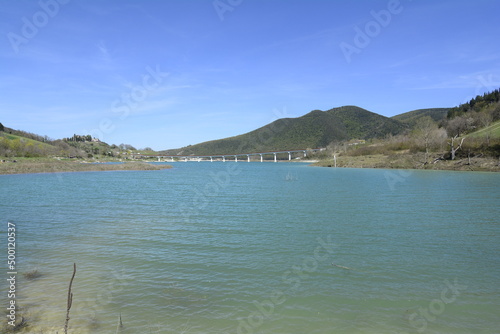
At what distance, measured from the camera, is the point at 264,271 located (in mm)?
10766

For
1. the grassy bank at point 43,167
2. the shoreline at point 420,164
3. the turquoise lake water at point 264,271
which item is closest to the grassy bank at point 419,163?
the shoreline at point 420,164

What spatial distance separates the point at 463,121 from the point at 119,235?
456 feet

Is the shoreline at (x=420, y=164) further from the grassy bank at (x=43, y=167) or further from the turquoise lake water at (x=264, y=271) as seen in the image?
the grassy bank at (x=43, y=167)

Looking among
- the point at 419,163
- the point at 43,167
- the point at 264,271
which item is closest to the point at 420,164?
the point at 419,163

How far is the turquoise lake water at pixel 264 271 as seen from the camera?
25.0 feet

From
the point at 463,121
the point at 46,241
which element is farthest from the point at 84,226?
the point at 463,121

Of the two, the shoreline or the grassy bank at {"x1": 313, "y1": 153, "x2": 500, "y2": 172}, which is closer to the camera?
the shoreline

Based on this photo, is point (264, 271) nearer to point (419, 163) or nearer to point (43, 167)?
point (419, 163)

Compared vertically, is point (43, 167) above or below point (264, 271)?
above

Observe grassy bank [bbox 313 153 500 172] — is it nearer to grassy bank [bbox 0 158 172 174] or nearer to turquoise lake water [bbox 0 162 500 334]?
turquoise lake water [bbox 0 162 500 334]

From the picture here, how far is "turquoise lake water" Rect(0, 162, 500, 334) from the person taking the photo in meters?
7.61

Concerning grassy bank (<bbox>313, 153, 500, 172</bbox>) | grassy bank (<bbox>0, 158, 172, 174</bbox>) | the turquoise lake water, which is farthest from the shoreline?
grassy bank (<bbox>0, 158, 172, 174</bbox>)

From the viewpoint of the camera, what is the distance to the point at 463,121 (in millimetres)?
118500

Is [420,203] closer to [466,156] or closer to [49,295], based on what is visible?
[49,295]
